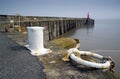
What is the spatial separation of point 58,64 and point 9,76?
1617 mm

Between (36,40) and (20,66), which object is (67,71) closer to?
(20,66)

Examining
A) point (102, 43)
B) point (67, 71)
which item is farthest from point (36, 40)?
point (102, 43)

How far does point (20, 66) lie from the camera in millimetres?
5039

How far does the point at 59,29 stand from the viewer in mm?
34812

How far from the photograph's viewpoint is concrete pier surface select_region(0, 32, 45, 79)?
4387mm

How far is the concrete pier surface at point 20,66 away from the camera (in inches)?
173

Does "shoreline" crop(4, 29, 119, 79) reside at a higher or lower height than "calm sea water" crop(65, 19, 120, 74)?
higher

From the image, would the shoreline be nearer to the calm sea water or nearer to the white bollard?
the white bollard

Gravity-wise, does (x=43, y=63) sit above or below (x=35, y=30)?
below

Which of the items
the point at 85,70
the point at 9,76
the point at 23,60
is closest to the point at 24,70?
the point at 9,76

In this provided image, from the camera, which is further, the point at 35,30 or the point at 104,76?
the point at 35,30

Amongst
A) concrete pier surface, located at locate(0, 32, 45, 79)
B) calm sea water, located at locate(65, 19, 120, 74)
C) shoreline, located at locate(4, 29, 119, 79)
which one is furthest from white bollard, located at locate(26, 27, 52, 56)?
calm sea water, located at locate(65, 19, 120, 74)

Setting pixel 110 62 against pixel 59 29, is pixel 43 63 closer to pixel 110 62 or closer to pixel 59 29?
pixel 110 62

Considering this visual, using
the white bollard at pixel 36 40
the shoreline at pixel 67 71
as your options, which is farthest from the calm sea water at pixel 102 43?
the shoreline at pixel 67 71
